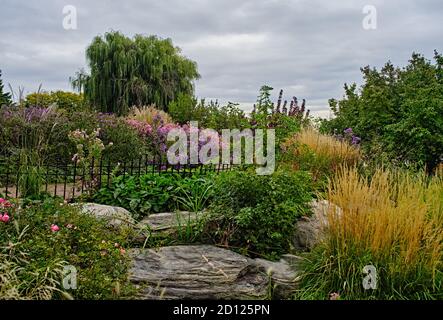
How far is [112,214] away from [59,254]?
4.35 feet

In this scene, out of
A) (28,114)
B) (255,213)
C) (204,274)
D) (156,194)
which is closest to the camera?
(204,274)

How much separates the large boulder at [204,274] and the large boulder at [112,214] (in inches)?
20.9

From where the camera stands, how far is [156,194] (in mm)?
6043

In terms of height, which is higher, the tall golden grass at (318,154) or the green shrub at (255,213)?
the tall golden grass at (318,154)

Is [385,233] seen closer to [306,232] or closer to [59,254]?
[306,232]

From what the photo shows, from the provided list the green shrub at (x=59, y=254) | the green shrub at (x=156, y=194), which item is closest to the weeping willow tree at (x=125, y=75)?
the green shrub at (x=156, y=194)

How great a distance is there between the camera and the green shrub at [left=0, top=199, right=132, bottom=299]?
3824 millimetres

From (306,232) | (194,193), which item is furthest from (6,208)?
(306,232)

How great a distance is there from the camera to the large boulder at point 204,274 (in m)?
4.39

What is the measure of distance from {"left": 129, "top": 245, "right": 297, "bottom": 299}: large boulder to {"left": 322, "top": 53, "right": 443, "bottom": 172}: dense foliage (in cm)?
432

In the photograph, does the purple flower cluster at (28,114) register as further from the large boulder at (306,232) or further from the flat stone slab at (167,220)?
the large boulder at (306,232)
